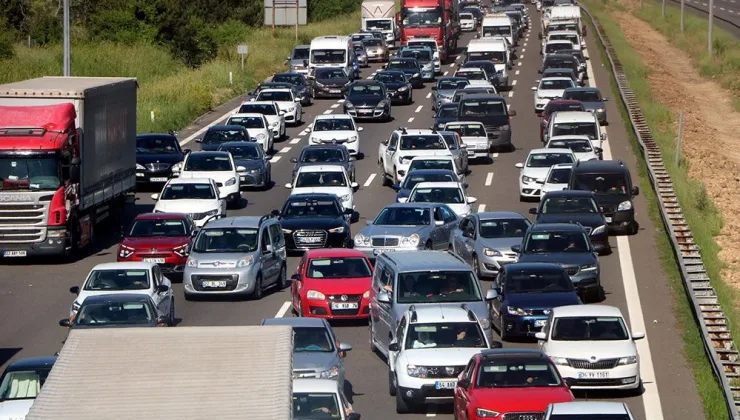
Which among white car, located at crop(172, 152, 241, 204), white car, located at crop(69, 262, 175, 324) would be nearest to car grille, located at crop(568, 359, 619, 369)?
white car, located at crop(69, 262, 175, 324)

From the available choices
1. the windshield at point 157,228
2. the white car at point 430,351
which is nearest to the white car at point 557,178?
the windshield at point 157,228

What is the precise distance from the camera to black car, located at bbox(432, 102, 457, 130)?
53.3 meters

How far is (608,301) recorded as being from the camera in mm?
31547

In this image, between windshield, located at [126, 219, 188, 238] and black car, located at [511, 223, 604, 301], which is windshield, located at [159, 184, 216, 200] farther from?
black car, located at [511, 223, 604, 301]

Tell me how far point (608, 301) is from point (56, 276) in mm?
12541

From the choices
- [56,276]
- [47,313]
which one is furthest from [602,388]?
[56,276]

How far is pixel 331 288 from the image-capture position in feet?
95.1

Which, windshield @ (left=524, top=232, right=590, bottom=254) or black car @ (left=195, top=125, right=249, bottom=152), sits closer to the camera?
windshield @ (left=524, top=232, right=590, bottom=254)

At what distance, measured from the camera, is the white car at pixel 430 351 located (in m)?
22.6

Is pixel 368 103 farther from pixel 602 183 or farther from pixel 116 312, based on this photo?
pixel 116 312

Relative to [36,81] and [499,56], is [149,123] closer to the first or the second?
[36,81]

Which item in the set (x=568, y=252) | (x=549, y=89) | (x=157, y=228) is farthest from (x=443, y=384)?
(x=549, y=89)

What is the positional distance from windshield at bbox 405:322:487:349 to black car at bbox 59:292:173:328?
471cm

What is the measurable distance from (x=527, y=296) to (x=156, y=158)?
2073 cm
